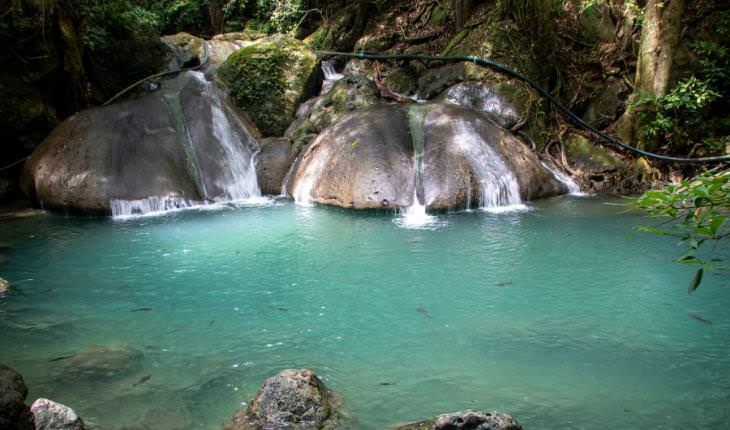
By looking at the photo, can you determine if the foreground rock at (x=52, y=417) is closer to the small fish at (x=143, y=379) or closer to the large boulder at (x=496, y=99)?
the small fish at (x=143, y=379)

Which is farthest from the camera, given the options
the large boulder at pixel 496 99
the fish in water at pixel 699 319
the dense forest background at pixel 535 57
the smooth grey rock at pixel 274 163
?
the large boulder at pixel 496 99

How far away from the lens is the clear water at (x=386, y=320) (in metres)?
3.03

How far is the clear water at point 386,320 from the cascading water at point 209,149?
181 cm

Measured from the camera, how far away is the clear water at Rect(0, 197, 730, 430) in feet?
9.93

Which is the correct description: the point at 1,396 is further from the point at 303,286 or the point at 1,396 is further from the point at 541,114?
A: the point at 541,114

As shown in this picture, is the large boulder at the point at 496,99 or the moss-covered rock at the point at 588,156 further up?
the large boulder at the point at 496,99

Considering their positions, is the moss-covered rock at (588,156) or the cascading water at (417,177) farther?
the moss-covered rock at (588,156)

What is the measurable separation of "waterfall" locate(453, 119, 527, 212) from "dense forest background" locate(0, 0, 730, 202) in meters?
1.70

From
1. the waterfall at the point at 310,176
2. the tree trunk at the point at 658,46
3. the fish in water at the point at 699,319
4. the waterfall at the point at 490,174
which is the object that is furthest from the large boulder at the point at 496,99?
the fish in water at the point at 699,319

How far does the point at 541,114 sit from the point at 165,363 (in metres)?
8.34

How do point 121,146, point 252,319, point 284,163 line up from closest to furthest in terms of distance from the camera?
point 252,319 → point 121,146 → point 284,163

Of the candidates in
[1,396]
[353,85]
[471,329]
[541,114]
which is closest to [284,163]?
[353,85]

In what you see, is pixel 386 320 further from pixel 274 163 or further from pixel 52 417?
pixel 274 163

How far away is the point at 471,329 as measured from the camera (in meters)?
3.98
